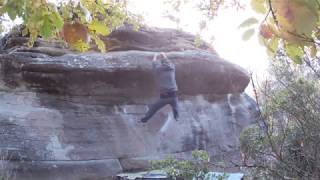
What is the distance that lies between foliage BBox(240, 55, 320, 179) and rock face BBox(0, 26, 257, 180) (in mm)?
3886

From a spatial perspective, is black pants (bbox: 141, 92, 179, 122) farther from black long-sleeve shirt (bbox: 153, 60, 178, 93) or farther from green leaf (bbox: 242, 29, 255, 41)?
green leaf (bbox: 242, 29, 255, 41)

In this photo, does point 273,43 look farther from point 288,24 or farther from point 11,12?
point 11,12

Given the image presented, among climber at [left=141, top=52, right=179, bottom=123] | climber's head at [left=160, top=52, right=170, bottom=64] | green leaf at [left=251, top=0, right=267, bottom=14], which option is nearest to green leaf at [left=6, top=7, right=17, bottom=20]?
green leaf at [left=251, top=0, right=267, bottom=14]

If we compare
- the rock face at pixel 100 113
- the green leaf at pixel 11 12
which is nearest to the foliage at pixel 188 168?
the rock face at pixel 100 113

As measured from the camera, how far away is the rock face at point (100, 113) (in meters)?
8.62

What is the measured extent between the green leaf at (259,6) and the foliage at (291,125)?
2.46 metres

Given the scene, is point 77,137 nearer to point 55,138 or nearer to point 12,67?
point 55,138

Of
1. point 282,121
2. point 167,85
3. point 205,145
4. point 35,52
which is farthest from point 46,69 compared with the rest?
point 282,121

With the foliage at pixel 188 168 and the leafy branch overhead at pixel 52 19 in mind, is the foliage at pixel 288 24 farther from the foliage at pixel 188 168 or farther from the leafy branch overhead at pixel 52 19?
the foliage at pixel 188 168

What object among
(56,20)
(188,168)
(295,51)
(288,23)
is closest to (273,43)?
(295,51)

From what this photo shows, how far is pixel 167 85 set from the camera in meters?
10.0

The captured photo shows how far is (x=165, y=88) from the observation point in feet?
32.9

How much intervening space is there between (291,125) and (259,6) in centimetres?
419

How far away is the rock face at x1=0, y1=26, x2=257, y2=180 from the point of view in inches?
339
